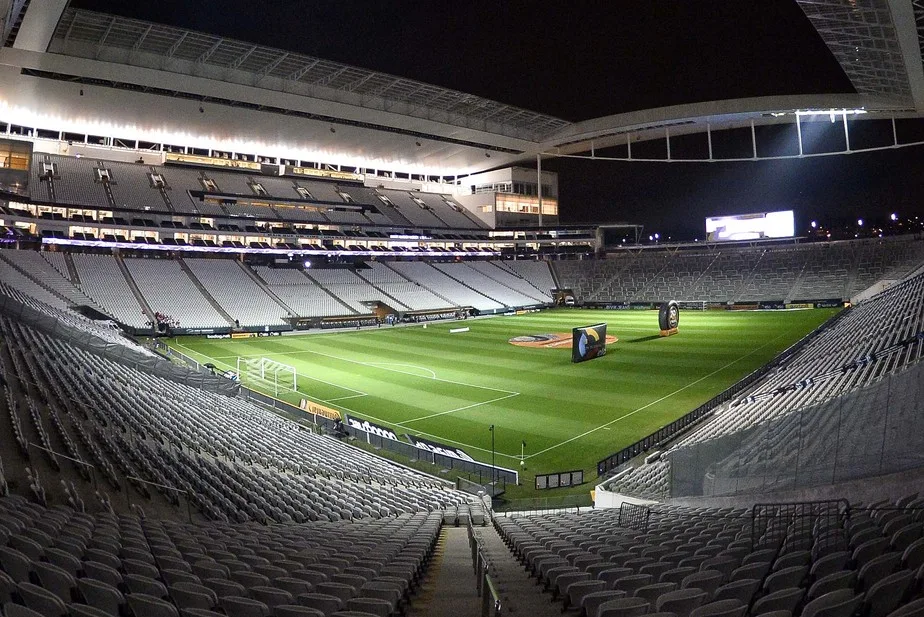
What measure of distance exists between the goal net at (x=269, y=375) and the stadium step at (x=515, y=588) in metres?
22.7

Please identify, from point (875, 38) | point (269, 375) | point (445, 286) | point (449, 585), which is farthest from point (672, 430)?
point (445, 286)

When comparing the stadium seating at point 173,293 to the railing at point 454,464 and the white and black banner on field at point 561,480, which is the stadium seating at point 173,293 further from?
the white and black banner on field at point 561,480

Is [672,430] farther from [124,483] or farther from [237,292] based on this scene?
[237,292]

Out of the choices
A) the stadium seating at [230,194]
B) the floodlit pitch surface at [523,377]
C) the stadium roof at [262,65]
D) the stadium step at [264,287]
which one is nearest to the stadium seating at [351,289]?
the stadium step at [264,287]

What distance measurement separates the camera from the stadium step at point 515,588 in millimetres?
5352

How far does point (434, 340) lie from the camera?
46531mm

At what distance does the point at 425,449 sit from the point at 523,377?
532 inches

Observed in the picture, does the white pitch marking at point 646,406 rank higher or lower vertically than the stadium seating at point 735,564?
lower

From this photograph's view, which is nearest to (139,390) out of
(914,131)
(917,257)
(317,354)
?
(317,354)

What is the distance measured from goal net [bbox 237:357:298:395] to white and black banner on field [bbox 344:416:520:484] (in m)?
8.36

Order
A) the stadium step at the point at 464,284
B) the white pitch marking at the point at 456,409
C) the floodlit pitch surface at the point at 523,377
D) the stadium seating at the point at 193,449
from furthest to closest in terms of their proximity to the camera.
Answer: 1. the stadium step at the point at 464,284
2. the white pitch marking at the point at 456,409
3. the floodlit pitch surface at the point at 523,377
4. the stadium seating at the point at 193,449

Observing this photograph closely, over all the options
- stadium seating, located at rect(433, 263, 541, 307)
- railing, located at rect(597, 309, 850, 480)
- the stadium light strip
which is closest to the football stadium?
railing, located at rect(597, 309, 850, 480)

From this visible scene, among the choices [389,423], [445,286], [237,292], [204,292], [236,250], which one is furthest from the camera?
[445,286]

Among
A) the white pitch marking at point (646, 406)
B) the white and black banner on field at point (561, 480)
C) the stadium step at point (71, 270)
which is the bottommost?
the white and black banner on field at point (561, 480)
